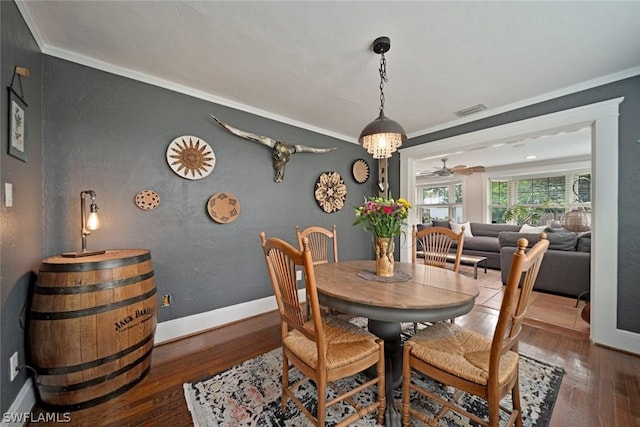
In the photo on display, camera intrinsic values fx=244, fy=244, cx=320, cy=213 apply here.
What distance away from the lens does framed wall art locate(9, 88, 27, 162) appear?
1312mm

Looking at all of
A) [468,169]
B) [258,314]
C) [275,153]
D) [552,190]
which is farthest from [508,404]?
[552,190]

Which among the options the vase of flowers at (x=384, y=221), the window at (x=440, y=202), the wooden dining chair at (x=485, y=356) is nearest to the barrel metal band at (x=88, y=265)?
the vase of flowers at (x=384, y=221)

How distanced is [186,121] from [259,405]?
2.42 meters

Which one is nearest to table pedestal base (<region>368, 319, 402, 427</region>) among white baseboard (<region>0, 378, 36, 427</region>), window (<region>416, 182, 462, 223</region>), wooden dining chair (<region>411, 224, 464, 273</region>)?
wooden dining chair (<region>411, 224, 464, 273</region>)

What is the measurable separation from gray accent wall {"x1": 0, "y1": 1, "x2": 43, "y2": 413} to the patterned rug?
941 mm

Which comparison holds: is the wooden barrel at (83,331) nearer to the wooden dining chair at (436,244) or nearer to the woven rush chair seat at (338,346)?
the woven rush chair seat at (338,346)

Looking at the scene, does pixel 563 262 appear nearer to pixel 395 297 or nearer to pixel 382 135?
pixel 382 135

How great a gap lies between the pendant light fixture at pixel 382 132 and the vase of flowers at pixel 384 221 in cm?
46

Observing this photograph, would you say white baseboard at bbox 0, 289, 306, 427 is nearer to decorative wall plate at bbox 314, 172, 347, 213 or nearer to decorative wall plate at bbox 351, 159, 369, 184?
decorative wall plate at bbox 314, 172, 347, 213

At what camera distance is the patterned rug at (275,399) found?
135cm

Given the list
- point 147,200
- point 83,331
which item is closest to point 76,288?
point 83,331

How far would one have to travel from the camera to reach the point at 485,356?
1189 millimetres

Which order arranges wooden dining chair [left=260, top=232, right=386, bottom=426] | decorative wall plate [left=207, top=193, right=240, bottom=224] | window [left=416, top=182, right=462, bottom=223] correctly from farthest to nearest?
window [left=416, top=182, right=462, bottom=223] → decorative wall plate [left=207, top=193, right=240, bottom=224] → wooden dining chair [left=260, top=232, right=386, bottom=426]

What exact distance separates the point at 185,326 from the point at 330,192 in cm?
235
